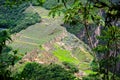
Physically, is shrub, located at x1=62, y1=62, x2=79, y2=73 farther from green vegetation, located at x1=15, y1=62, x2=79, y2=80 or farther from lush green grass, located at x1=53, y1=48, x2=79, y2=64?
green vegetation, located at x1=15, y1=62, x2=79, y2=80

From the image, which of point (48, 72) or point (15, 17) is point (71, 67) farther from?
point (15, 17)

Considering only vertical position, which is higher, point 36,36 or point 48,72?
point 36,36

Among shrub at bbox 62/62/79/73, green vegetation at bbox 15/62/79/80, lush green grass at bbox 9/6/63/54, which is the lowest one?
shrub at bbox 62/62/79/73

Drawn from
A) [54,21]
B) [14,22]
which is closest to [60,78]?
[54,21]

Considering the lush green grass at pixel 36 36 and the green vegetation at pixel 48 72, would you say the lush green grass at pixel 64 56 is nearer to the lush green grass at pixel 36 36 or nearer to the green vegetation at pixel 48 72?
the lush green grass at pixel 36 36

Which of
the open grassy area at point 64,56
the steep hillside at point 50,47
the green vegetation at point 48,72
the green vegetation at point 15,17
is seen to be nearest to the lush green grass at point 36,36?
the steep hillside at point 50,47

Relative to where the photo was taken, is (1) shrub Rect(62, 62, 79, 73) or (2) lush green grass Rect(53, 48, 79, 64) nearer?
(1) shrub Rect(62, 62, 79, 73)

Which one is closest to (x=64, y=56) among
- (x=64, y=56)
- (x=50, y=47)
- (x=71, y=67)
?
(x=64, y=56)

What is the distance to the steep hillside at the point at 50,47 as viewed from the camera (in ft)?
130

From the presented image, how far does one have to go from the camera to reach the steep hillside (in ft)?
130

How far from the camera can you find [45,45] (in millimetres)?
42719

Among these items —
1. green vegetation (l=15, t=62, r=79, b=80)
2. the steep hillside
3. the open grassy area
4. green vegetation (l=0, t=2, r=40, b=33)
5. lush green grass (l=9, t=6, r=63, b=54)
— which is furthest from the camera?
green vegetation (l=0, t=2, r=40, b=33)

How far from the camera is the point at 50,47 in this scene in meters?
43.7

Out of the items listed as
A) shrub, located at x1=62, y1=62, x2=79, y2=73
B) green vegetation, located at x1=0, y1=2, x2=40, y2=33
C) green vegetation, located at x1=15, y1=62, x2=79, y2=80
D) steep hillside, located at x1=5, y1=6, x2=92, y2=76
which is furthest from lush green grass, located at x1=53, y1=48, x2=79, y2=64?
green vegetation, located at x1=0, y1=2, x2=40, y2=33
